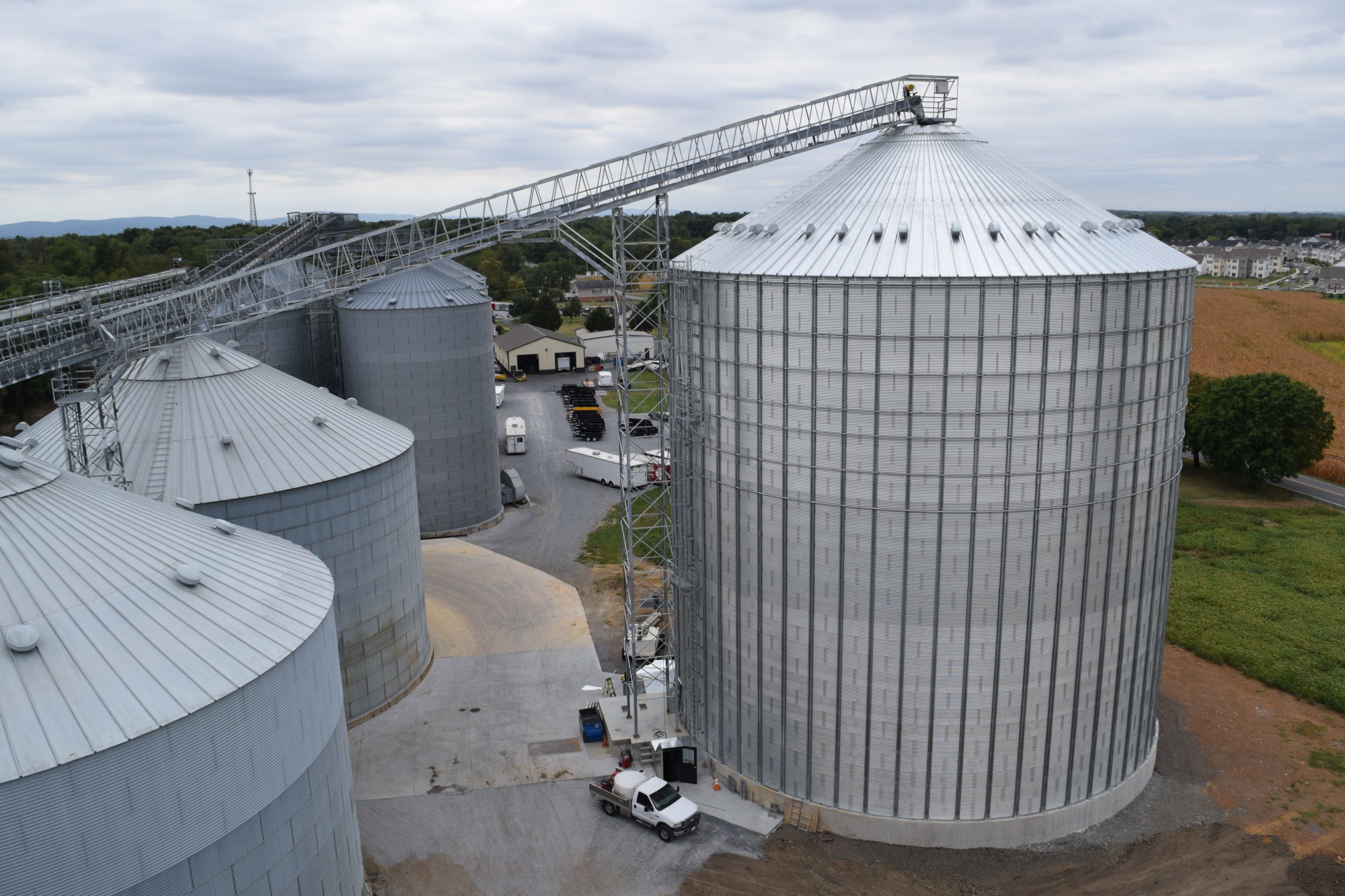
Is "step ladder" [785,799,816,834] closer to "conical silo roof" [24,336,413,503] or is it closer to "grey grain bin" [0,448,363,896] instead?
"grey grain bin" [0,448,363,896]

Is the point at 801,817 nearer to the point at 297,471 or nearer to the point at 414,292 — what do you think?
the point at 297,471

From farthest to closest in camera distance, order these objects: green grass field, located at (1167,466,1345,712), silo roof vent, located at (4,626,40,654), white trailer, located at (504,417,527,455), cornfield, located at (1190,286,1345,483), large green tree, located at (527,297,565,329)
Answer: large green tree, located at (527,297,565,329) < cornfield, located at (1190,286,1345,483) < white trailer, located at (504,417,527,455) < green grass field, located at (1167,466,1345,712) < silo roof vent, located at (4,626,40,654)

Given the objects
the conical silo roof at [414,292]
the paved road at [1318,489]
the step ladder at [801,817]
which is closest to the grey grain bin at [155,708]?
the step ladder at [801,817]

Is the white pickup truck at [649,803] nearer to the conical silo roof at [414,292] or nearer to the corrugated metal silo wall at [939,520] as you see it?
the corrugated metal silo wall at [939,520]

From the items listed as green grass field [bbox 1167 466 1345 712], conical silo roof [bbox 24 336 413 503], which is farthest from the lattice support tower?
green grass field [bbox 1167 466 1345 712]

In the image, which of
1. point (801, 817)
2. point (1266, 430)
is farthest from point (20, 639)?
point (1266, 430)

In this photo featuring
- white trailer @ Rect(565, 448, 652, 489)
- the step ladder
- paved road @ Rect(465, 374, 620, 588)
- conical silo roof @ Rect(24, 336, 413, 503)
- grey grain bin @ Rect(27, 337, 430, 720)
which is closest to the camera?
the step ladder
